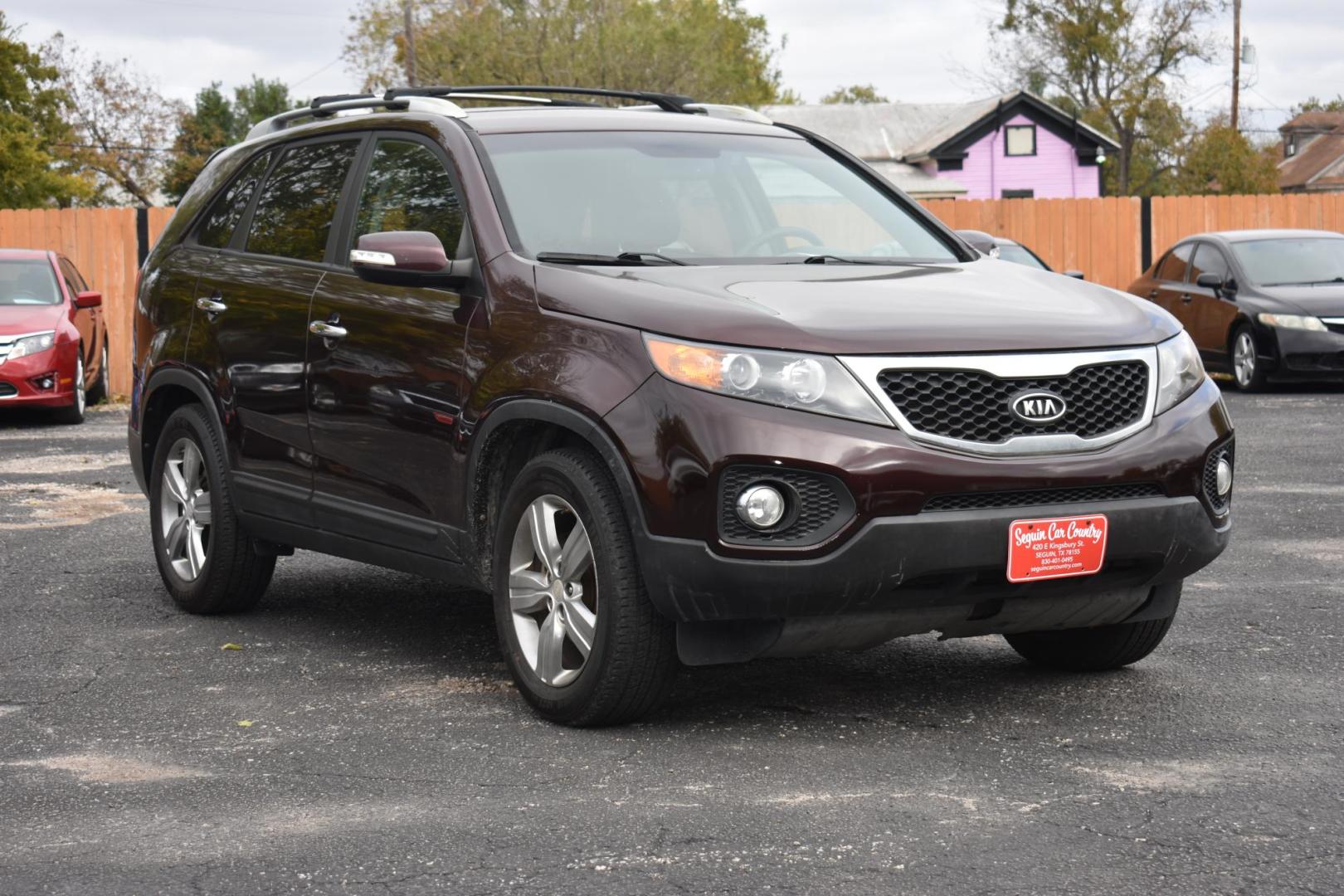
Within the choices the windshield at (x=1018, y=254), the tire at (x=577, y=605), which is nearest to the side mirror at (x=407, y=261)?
the tire at (x=577, y=605)

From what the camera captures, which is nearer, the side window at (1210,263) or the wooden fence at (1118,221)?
the side window at (1210,263)

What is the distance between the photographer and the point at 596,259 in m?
5.57

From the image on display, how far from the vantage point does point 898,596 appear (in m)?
4.89

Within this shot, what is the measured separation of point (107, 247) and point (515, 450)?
16.9m

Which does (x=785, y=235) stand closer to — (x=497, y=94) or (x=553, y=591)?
(x=553, y=591)

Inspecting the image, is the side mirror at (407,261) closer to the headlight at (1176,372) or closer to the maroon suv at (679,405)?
the maroon suv at (679,405)

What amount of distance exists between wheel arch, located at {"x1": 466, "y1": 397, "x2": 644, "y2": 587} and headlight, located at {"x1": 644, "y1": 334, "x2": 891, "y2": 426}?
0.33 m

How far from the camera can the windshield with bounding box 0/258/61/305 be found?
1662 centimetres

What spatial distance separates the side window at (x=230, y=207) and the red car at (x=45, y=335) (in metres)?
9.12

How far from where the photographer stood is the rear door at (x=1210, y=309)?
18.4 m

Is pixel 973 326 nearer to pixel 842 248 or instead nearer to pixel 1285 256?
pixel 842 248

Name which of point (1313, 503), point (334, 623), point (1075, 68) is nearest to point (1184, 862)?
point (334, 623)

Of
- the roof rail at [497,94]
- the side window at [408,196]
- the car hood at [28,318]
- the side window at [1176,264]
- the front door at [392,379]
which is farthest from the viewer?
the side window at [1176,264]

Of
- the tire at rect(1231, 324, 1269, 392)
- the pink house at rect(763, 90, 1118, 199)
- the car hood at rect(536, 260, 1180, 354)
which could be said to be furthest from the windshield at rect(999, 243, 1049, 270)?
the pink house at rect(763, 90, 1118, 199)
